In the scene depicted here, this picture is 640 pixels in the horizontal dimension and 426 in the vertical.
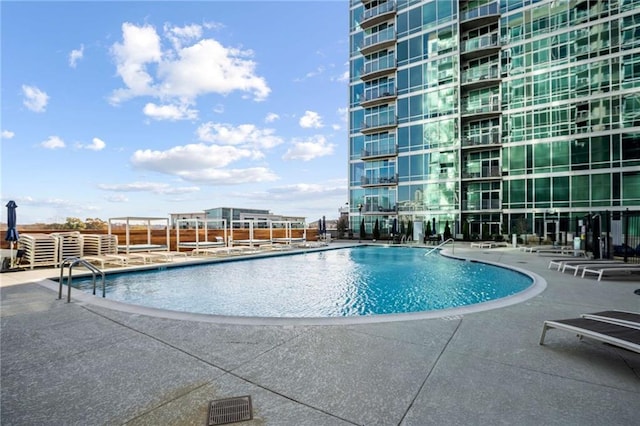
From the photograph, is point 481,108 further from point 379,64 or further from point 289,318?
point 289,318

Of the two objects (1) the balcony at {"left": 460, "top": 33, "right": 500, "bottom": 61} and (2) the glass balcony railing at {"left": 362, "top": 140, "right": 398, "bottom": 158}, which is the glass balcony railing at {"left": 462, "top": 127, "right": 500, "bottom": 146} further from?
(1) the balcony at {"left": 460, "top": 33, "right": 500, "bottom": 61}

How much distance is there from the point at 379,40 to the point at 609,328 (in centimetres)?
3122

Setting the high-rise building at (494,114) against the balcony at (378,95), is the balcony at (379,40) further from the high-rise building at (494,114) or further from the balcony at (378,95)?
the balcony at (378,95)

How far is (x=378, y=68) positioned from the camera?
29.2 metres

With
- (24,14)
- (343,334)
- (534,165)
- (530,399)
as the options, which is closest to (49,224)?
(24,14)

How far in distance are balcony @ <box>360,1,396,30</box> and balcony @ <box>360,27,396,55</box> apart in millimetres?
1131

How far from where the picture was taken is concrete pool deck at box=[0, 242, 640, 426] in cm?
230

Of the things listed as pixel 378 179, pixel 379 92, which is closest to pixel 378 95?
pixel 379 92

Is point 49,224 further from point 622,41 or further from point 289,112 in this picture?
point 622,41

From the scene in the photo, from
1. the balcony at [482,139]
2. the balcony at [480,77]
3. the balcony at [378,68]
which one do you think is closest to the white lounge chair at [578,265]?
the balcony at [482,139]

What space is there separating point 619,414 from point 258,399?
2762 millimetres

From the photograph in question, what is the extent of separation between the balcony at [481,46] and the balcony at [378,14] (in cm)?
768

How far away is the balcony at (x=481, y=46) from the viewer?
81.1ft

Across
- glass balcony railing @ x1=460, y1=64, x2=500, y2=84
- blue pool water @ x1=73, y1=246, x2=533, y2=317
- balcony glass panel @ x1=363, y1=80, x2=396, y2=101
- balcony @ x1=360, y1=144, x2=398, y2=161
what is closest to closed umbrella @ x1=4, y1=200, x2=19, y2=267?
blue pool water @ x1=73, y1=246, x2=533, y2=317
